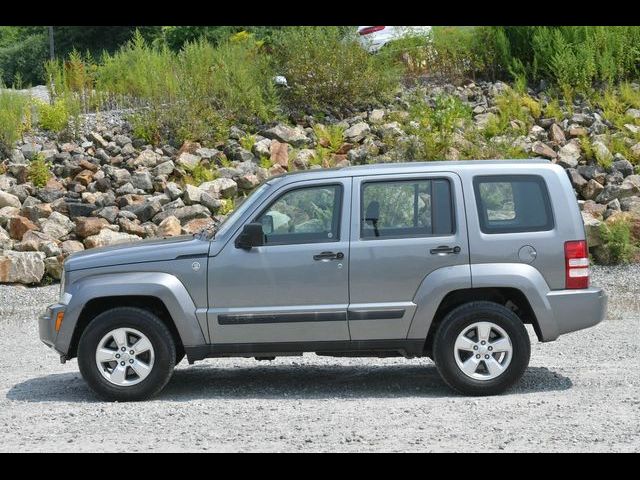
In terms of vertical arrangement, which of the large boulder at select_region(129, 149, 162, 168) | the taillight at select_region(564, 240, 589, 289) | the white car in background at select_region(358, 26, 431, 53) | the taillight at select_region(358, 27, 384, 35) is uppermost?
the taillight at select_region(358, 27, 384, 35)

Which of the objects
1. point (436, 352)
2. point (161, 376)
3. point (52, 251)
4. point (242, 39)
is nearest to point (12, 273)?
point (52, 251)

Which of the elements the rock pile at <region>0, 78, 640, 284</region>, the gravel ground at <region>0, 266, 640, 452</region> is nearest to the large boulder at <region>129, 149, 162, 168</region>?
the rock pile at <region>0, 78, 640, 284</region>

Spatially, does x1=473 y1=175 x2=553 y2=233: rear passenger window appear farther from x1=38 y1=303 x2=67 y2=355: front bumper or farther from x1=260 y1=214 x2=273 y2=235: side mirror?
x1=38 y1=303 x2=67 y2=355: front bumper

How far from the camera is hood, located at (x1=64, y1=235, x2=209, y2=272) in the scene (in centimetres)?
865

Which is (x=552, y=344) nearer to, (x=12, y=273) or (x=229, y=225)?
(x=229, y=225)

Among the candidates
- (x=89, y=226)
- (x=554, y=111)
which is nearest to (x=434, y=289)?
(x=89, y=226)

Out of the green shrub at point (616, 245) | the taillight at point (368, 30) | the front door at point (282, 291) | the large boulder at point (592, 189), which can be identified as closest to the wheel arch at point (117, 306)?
the front door at point (282, 291)

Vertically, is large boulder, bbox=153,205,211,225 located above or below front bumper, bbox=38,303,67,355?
above

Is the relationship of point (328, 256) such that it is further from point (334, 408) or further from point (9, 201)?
point (9, 201)

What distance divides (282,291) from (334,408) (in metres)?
1.03

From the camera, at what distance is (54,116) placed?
18.2 m

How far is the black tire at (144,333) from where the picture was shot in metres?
8.57

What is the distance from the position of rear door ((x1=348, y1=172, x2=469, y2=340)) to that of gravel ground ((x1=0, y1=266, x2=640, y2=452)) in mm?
651

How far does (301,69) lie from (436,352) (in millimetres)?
11132
